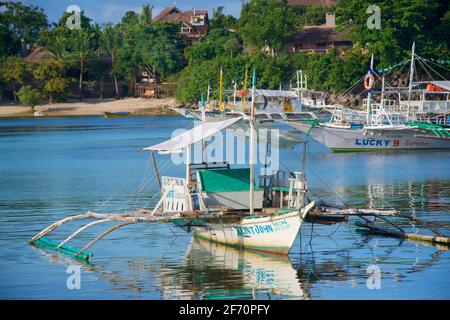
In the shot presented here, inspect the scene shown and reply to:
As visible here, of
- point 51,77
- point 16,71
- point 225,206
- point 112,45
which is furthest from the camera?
point 112,45

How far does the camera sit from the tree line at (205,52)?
3686 inches

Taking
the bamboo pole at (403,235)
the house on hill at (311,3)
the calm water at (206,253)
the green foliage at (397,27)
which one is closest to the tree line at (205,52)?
the green foliage at (397,27)

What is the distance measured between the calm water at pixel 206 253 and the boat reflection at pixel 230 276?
3 cm

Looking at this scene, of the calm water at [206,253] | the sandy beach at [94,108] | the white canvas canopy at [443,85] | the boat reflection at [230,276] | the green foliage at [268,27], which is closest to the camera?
the boat reflection at [230,276]

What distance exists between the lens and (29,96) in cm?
11112

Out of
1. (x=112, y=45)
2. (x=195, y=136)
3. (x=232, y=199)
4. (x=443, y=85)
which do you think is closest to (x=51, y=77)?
(x=112, y=45)

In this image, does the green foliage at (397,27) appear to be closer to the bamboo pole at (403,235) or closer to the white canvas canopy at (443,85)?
the white canvas canopy at (443,85)

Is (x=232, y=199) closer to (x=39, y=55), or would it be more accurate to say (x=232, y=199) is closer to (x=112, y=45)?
(x=112, y=45)

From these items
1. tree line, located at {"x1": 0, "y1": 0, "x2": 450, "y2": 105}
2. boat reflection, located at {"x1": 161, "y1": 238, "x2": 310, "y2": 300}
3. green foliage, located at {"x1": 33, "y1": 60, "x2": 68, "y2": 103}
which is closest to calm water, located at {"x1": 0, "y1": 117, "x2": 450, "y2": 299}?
boat reflection, located at {"x1": 161, "y1": 238, "x2": 310, "y2": 300}

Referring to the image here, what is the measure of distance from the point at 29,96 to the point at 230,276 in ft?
301

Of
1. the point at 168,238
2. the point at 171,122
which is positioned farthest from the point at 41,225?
the point at 171,122

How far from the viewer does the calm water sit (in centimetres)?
2173

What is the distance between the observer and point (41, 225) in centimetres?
3092
